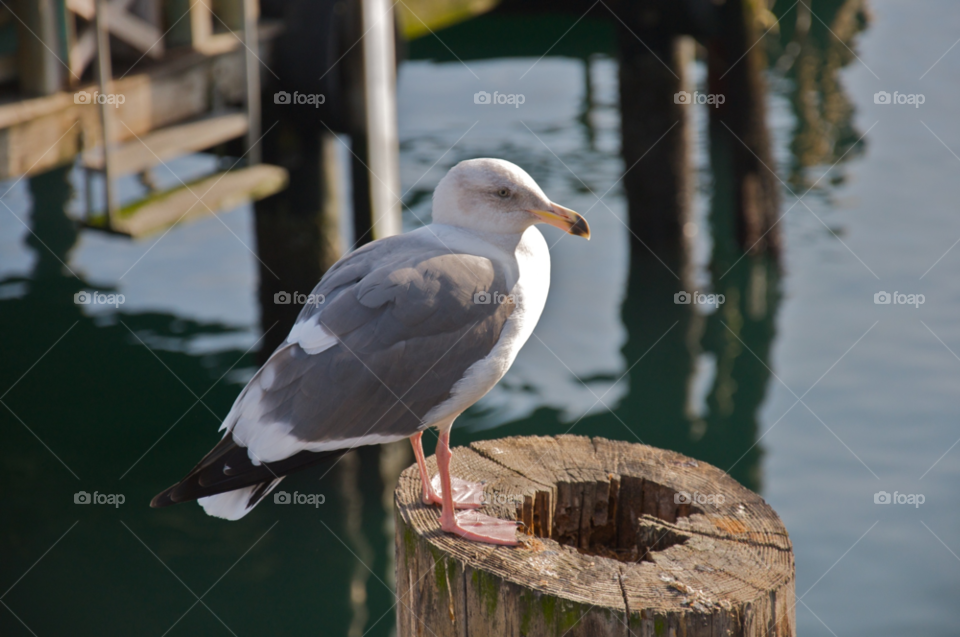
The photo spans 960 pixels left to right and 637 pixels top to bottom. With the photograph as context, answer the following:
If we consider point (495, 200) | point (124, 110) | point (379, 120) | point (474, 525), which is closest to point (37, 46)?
point (124, 110)

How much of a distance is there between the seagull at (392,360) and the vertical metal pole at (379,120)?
9.08 feet

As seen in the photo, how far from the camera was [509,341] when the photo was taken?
2867mm

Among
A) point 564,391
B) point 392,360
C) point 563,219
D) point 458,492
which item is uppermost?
point 563,219

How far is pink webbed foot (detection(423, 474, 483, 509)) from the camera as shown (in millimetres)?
2787

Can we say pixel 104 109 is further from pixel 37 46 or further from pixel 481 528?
pixel 481 528

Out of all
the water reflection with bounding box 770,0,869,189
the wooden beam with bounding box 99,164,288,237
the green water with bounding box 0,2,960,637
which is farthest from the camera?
the water reflection with bounding box 770,0,869,189

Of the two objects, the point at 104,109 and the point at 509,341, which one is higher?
the point at 104,109

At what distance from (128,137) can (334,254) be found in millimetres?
1324

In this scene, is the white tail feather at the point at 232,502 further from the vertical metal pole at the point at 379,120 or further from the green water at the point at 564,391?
the vertical metal pole at the point at 379,120

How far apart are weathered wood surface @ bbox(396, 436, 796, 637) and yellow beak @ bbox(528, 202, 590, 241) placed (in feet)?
2.12

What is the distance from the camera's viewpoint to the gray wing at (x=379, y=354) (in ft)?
9.04

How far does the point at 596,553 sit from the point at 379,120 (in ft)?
11.1

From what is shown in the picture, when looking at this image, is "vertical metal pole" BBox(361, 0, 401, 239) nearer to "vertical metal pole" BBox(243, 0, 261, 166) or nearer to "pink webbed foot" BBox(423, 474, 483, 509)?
"vertical metal pole" BBox(243, 0, 261, 166)

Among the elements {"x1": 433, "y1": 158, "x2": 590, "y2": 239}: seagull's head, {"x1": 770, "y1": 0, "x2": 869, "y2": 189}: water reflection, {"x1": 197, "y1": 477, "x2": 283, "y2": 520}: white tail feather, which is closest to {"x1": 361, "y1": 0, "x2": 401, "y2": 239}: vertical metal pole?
{"x1": 433, "y1": 158, "x2": 590, "y2": 239}: seagull's head
